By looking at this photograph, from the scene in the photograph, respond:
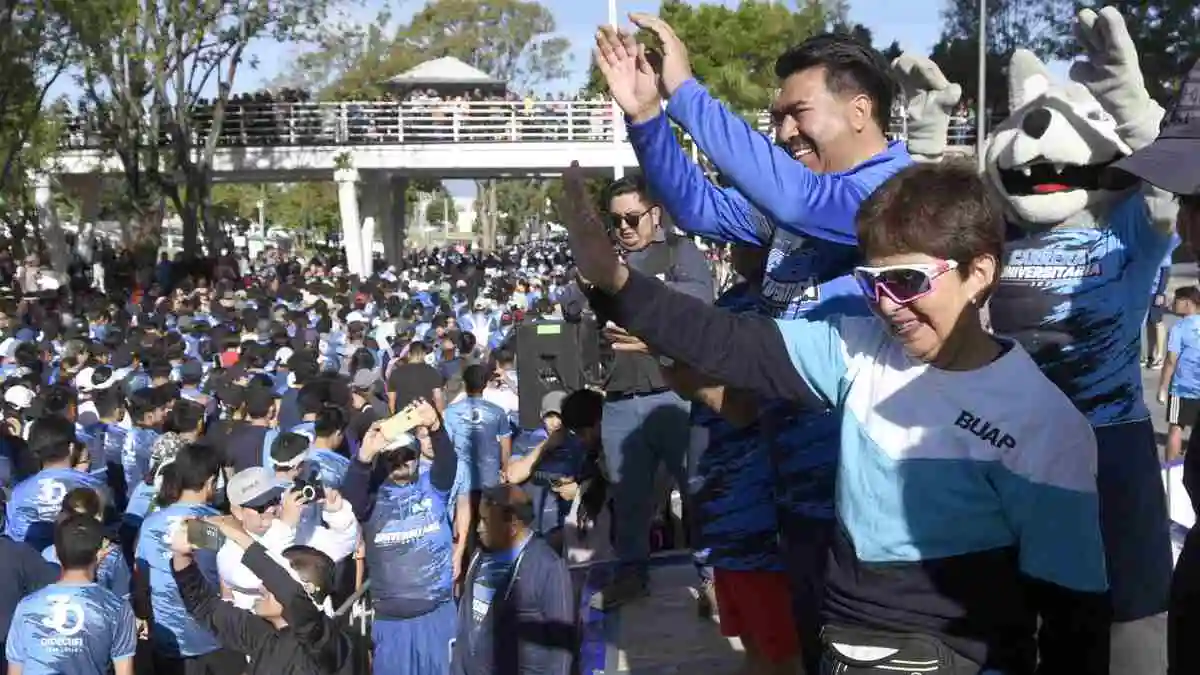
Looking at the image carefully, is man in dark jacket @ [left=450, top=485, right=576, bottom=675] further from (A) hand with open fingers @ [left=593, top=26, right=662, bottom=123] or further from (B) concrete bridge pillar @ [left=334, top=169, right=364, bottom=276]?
(B) concrete bridge pillar @ [left=334, top=169, right=364, bottom=276]

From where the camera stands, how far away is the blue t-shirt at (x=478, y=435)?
794 cm

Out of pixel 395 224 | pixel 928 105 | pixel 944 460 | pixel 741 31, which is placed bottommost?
pixel 395 224

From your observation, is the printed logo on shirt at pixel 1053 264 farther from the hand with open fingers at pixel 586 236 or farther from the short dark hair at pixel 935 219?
the hand with open fingers at pixel 586 236

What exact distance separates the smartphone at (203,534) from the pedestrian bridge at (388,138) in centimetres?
2812

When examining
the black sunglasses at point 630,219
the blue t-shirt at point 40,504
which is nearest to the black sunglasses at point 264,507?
the blue t-shirt at point 40,504

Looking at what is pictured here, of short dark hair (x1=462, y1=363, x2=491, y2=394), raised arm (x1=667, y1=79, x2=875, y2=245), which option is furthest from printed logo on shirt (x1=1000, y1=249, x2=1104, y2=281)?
short dark hair (x1=462, y1=363, x2=491, y2=394)

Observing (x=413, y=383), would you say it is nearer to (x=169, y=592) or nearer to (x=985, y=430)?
(x=169, y=592)

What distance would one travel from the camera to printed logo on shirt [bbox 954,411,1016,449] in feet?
7.25

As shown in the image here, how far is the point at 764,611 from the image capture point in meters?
3.78

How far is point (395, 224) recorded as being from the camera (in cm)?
3888

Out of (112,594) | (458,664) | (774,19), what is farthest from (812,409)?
(774,19)

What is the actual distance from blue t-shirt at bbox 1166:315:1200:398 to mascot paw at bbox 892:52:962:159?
653 centimetres

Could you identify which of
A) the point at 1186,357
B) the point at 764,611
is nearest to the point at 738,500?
the point at 764,611

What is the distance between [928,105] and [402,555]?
11.0ft
